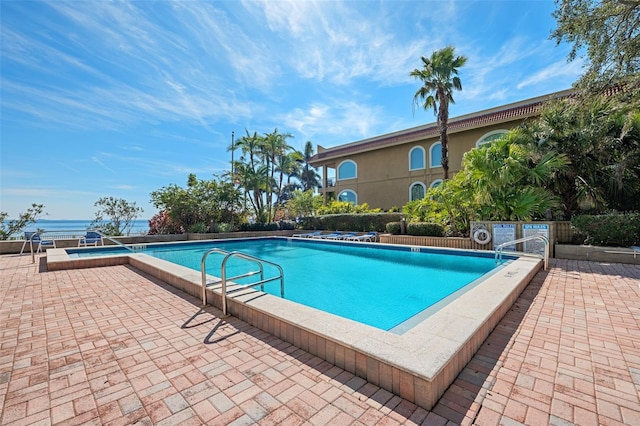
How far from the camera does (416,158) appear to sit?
765 inches

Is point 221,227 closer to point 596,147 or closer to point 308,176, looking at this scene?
point 596,147

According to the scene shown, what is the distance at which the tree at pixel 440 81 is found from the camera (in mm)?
13609

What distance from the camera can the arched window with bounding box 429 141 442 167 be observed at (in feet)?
59.9

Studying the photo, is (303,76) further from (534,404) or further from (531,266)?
(534,404)

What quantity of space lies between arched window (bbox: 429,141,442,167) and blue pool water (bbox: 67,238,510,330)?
10126 millimetres

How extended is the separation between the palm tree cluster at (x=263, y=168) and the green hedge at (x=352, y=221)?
2.88 meters

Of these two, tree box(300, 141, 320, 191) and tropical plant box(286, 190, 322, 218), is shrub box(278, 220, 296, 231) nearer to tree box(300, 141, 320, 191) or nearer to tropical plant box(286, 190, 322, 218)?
tropical plant box(286, 190, 322, 218)

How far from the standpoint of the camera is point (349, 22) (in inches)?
363

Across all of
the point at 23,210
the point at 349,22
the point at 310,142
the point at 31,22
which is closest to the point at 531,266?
the point at 349,22

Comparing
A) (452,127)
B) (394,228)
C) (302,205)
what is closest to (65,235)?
(302,205)

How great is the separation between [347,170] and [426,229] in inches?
499

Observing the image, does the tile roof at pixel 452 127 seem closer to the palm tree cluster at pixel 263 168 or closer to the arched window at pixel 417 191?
the arched window at pixel 417 191

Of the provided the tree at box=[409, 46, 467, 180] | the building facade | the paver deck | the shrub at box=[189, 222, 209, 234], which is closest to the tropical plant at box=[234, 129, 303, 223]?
the shrub at box=[189, 222, 209, 234]

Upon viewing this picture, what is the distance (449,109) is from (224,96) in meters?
11.6
